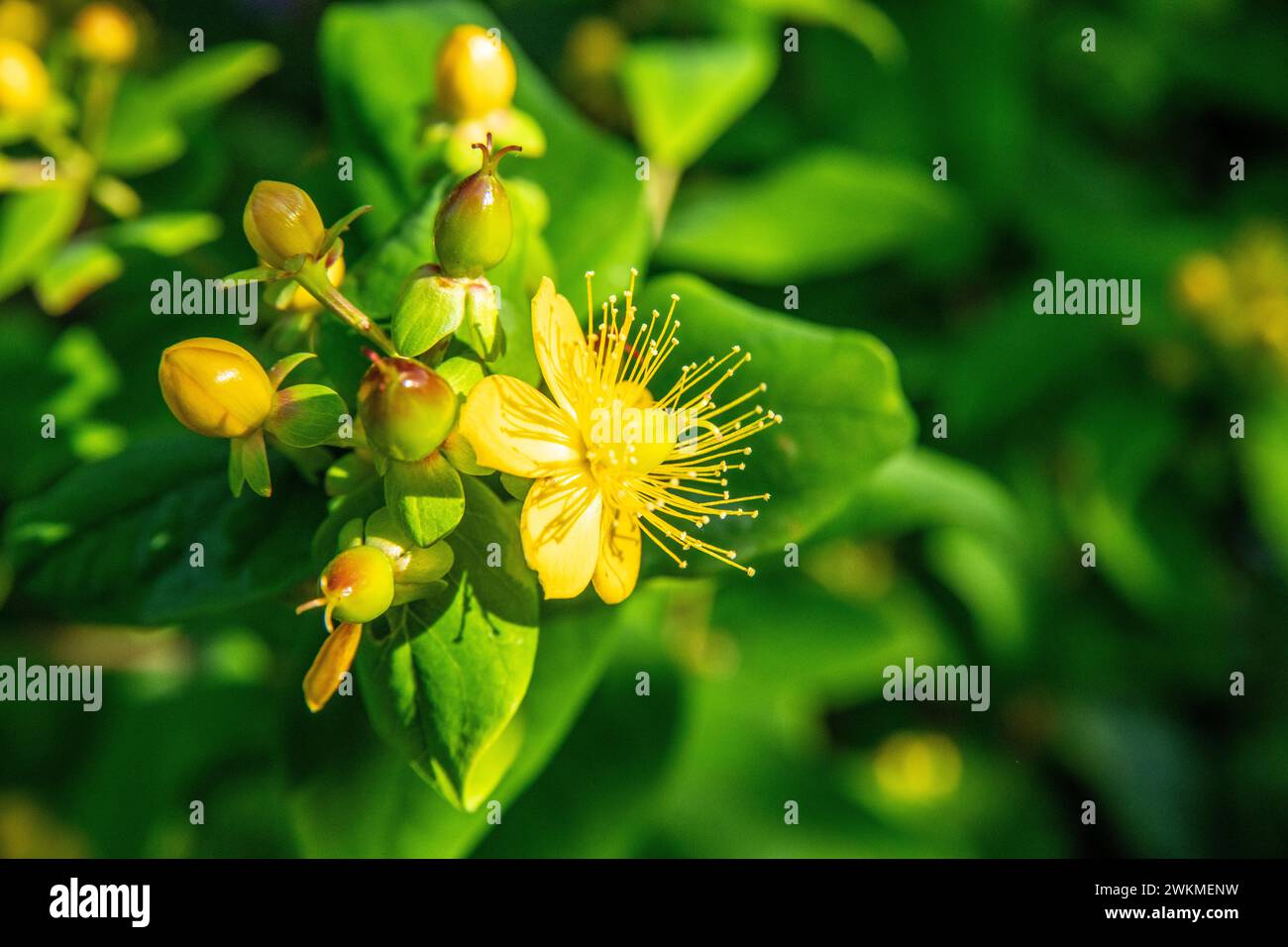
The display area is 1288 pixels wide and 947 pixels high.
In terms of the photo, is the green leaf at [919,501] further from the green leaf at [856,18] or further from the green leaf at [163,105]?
the green leaf at [163,105]

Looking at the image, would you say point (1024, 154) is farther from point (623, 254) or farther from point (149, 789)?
point (149, 789)

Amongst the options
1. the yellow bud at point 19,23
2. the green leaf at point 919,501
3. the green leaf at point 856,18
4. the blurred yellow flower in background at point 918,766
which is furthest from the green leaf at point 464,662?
the blurred yellow flower in background at point 918,766

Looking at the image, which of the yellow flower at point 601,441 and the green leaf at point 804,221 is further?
the green leaf at point 804,221

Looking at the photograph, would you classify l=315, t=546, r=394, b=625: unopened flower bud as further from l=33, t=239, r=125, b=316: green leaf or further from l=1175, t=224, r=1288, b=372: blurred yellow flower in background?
l=1175, t=224, r=1288, b=372: blurred yellow flower in background

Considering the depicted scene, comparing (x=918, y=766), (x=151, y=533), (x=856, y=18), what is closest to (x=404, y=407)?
(x=151, y=533)

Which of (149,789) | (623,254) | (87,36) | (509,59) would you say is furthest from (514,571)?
(149,789)

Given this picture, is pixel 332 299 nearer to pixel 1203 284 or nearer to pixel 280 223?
pixel 280 223
